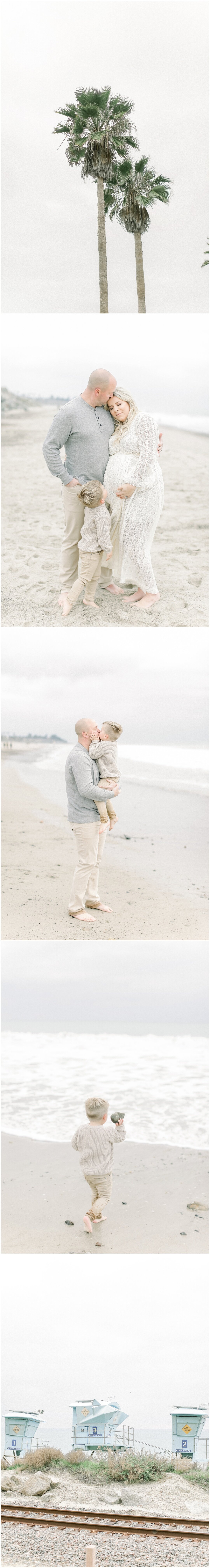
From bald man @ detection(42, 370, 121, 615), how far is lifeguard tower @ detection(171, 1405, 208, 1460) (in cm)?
393

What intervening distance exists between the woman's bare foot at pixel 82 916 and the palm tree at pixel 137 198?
3611mm

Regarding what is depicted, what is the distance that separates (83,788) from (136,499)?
1.33 meters

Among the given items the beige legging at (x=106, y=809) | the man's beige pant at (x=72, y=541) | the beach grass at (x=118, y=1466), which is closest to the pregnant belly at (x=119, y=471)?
the man's beige pant at (x=72, y=541)

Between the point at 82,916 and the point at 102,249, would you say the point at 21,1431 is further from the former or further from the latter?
the point at 102,249

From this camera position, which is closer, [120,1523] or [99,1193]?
[120,1523]

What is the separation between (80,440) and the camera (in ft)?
16.2

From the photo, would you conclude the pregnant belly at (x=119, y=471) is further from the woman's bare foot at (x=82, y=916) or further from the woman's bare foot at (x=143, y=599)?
the woman's bare foot at (x=82, y=916)

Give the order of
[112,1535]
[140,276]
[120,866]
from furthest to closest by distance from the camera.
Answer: [140,276] < [120,866] < [112,1535]

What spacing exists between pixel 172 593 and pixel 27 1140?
2.64 m

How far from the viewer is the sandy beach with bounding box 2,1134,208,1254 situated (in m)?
4.80

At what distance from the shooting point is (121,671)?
5207 mm

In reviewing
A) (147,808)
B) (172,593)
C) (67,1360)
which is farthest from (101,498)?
(67,1360)

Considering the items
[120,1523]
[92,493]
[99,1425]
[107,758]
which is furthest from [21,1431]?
[92,493]

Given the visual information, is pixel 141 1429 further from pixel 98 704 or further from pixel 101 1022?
pixel 98 704
